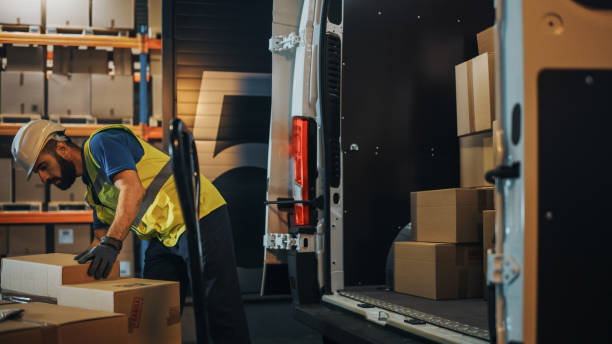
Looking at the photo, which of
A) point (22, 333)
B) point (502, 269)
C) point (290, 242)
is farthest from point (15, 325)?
point (502, 269)

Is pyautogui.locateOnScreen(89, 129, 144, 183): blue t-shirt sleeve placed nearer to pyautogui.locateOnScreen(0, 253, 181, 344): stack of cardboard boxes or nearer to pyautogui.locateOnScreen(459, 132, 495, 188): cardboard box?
pyautogui.locateOnScreen(0, 253, 181, 344): stack of cardboard boxes

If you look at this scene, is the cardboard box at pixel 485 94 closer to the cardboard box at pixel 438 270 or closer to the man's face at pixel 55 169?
the cardboard box at pixel 438 270

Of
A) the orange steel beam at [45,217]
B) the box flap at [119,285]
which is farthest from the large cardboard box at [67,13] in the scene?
the box flap at [119,285]

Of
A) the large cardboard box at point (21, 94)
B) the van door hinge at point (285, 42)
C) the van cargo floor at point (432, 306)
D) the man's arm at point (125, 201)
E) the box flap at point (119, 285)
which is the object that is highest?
the large cardboard box at point (21, 94)

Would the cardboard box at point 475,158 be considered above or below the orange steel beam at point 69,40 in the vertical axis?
below

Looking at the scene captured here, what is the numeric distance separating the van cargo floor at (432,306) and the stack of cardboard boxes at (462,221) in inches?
4.0

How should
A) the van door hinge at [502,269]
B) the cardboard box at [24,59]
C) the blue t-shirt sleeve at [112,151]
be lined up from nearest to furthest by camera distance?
1. the van door hinge at [502,269]
2. the blue t-shirt sleeve at [112,151]
3. the cardboard box at [24,59]

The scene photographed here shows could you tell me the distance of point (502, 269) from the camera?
144 cm

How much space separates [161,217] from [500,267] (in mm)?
1898

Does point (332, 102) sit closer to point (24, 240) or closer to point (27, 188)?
point (27, 188)

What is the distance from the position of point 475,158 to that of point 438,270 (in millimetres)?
721

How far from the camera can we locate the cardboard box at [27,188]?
6.05 m

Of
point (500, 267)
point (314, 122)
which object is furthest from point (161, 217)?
point (500, 267)

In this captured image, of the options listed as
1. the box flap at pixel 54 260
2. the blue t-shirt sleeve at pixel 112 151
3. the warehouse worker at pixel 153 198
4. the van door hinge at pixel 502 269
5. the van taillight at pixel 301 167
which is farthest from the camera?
the van taillight at pixel 301 167
